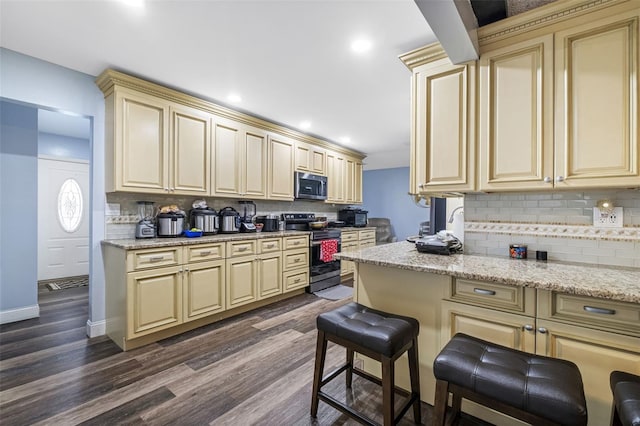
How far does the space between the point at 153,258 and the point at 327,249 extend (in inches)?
95.7

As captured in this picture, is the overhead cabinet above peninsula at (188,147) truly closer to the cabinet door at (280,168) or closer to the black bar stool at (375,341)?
the cabinet door at (280,168)

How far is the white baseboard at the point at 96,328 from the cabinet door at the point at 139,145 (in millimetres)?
1292

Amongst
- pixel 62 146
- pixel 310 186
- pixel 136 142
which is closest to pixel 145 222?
pixel 136 142

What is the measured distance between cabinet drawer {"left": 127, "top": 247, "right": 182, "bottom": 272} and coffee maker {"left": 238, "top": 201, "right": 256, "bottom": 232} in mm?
1079

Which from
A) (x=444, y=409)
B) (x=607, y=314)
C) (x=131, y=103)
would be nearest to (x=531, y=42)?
(x=607, y=314)

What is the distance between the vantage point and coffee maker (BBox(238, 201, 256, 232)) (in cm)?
367

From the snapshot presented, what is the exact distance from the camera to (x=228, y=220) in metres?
3.46

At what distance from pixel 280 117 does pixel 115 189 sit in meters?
2.12

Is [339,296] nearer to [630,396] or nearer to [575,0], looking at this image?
[630,396]

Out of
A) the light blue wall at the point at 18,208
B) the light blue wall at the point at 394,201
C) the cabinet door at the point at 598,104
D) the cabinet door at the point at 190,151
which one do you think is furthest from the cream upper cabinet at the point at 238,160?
the light blue wall at the point at 394,201

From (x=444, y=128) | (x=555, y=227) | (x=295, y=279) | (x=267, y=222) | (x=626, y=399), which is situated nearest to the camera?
(x=626, y=399)

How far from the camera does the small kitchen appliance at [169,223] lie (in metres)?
2.87

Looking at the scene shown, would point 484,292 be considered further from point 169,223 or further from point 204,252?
point 169,223

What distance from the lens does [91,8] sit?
5.86 ft
